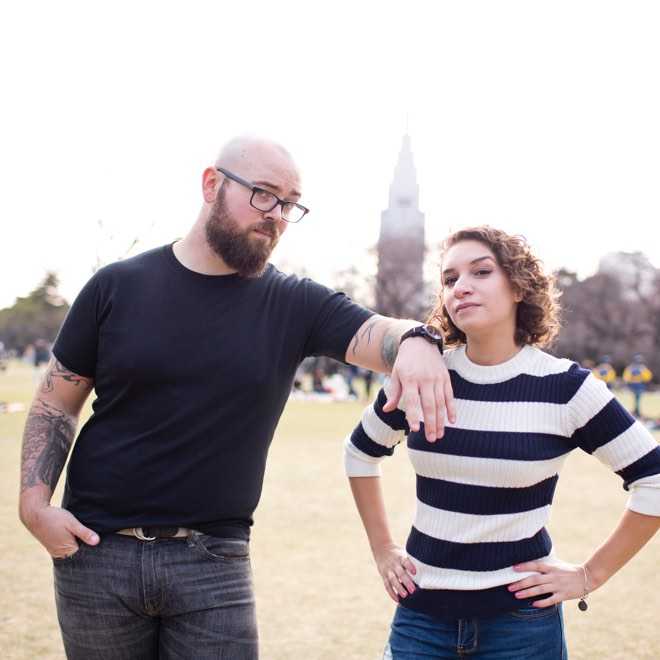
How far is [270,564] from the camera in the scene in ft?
21.8

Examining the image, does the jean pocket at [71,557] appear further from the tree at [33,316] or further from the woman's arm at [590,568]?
the tree at [33,316]

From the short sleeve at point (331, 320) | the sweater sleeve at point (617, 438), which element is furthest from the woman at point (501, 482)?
Result: the short sleeve at point (331, 320)

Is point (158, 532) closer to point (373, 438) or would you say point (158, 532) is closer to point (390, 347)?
point (373, 438)

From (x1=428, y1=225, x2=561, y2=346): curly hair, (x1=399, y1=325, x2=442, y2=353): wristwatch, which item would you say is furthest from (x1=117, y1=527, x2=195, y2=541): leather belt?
(x1=428, y1=225, x2=561, y2=346): curly hair

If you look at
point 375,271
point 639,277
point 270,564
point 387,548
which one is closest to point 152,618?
point 387,548

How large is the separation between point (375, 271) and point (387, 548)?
174 feet

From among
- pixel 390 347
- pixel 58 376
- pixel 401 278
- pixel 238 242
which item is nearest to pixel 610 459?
pixel 390 347

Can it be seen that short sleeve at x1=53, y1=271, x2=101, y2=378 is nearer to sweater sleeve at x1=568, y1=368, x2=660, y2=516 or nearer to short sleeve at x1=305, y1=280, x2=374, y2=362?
short sleeve at x1=305, y1=280, x2=374, y2=362

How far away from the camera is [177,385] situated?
2.59 metres

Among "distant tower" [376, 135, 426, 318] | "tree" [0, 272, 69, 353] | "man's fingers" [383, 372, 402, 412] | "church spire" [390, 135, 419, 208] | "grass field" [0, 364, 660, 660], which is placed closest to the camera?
"man's fingers" [383, 372, 402, 412]

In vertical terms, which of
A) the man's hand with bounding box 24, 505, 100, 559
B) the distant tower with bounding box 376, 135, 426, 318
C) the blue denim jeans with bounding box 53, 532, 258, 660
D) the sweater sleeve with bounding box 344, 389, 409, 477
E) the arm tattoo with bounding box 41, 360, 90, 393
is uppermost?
the distant tower with bounding box 376, 135, 426, 318

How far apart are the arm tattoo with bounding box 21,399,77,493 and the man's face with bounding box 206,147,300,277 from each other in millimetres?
850

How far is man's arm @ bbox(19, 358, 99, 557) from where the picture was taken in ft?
8.98

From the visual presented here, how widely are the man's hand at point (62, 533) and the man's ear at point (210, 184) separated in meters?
1.18
